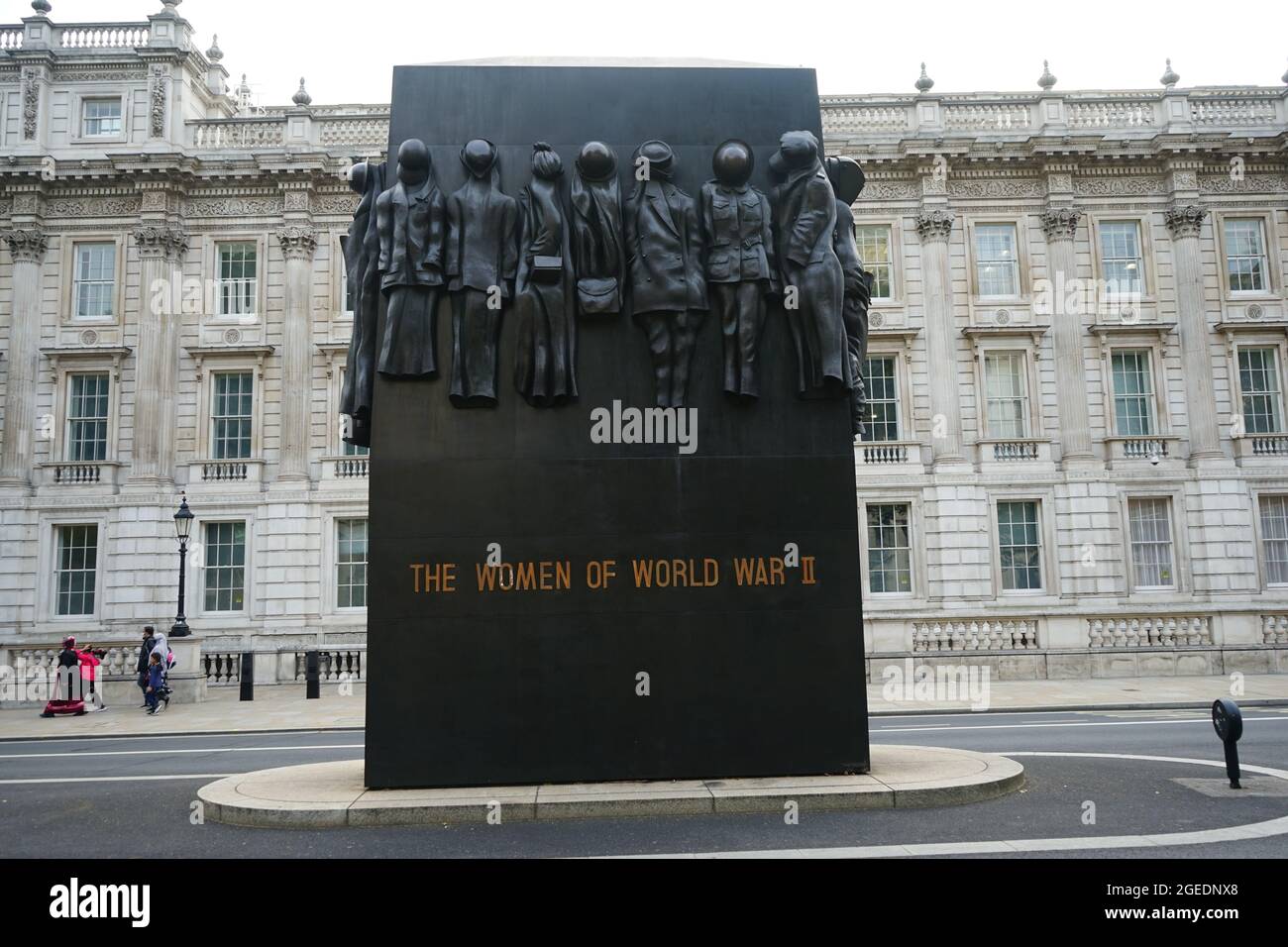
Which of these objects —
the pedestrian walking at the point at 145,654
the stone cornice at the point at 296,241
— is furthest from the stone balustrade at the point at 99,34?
the pedestrian walking at the point at 145,654

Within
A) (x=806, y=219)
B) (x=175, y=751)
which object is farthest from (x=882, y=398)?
(x=175, y=751)

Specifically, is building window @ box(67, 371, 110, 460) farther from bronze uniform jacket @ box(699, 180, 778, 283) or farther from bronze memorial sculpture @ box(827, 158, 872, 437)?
bronze memorial sculpture @ box(827, 158, 872, 437)

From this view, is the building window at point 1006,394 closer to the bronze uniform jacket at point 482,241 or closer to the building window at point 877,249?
the building window at point 877,249

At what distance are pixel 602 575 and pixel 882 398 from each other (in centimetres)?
2537

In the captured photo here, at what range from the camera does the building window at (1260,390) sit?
33.5 meters

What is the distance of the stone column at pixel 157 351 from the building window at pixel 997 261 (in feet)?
89.4

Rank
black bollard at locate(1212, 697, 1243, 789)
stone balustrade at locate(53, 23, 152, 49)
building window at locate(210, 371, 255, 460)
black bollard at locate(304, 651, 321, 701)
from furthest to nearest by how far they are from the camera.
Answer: stone balustrade at locate(53, 23, 152, 49)
building window at locate(210, 371, 255, 460)
black bollard at locate(304, 651, 321, 701)
black bollard at locate(1212, 697, 1243, 789)

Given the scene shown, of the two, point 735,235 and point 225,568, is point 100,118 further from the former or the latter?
point 735,235

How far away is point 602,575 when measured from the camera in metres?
9.77

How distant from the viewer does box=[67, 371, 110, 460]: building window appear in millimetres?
33031

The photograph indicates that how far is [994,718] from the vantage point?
730 inches

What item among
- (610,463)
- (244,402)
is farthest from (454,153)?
(244,402)

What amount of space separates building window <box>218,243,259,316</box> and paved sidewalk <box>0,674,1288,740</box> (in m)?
13.7

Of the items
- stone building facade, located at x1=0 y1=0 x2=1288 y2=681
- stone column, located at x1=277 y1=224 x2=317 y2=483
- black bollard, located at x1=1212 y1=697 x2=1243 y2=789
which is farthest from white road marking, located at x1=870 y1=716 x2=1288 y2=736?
stone column, located at x1=277 y1=224 x2=317 y2=483
